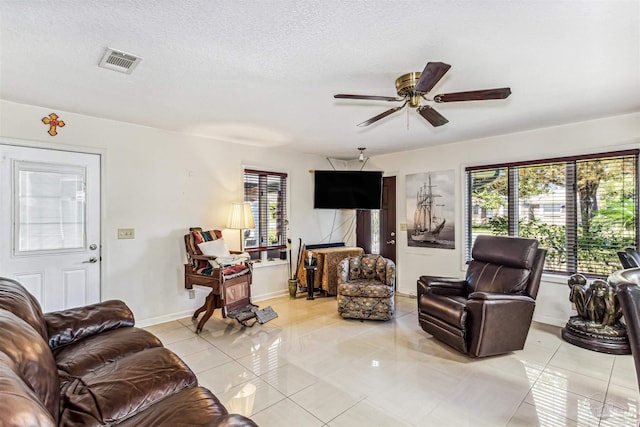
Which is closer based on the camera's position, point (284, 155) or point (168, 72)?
point (168, 72)

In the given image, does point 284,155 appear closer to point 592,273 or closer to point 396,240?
point 396,240

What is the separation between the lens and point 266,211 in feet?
16.2

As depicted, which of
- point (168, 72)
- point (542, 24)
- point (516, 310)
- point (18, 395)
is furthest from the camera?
point (516, 310)

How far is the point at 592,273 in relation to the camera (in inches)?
140

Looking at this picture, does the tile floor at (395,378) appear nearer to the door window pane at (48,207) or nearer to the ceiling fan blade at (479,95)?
the door window pane at (48,207)

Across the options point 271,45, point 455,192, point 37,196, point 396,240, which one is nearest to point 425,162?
point 455,192

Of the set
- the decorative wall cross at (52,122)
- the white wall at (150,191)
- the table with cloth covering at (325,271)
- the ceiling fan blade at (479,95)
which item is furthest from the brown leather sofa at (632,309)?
the decorative wall cross at (52,122)

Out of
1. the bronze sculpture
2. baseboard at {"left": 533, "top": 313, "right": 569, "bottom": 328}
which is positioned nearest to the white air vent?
the bronze sculpture

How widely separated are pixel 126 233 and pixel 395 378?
3.25 meters

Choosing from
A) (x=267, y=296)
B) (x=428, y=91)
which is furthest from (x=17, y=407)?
(x=267, y=296)

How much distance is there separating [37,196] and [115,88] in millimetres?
1490

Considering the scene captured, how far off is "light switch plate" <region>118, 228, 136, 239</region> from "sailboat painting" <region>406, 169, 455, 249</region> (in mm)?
3964

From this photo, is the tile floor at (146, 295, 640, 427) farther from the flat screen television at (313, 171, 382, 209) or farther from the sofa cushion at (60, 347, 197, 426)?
the flat screen television at (313, 171, 382, 209)

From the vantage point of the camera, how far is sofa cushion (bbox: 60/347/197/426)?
1.38m
